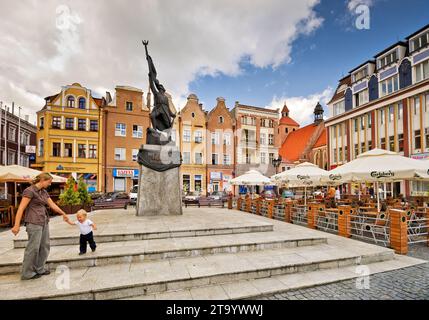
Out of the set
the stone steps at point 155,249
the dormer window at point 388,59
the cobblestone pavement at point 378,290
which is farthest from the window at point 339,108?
the cobblestone pavement at point 378,290

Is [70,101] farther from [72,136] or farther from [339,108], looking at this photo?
[339,108]

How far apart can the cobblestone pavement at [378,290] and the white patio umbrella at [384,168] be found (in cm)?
352

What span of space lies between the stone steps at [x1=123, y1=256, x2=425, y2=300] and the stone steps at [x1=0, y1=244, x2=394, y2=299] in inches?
3.8

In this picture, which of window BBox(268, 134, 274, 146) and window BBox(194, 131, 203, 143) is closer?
window BBox(194, 131, 203, 143)

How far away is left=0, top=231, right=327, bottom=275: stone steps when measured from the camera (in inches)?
182

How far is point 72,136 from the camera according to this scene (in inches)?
1217

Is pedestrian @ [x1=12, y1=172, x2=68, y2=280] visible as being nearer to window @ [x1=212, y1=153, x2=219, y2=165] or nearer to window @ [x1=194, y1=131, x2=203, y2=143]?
window @ [x1=194, y1=131, x2=203, y2=143]

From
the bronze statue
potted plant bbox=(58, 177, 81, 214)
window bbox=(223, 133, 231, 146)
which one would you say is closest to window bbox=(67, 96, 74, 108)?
window bbox=(223, 133, 231, 146)

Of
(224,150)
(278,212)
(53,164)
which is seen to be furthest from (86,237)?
(224,150)

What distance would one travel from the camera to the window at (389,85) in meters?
24.3

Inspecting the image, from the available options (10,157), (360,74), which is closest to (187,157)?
(360,74)

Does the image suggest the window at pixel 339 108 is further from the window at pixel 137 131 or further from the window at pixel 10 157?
the window at pixel 10 157

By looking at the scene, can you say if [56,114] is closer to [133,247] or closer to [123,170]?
[123,170]
